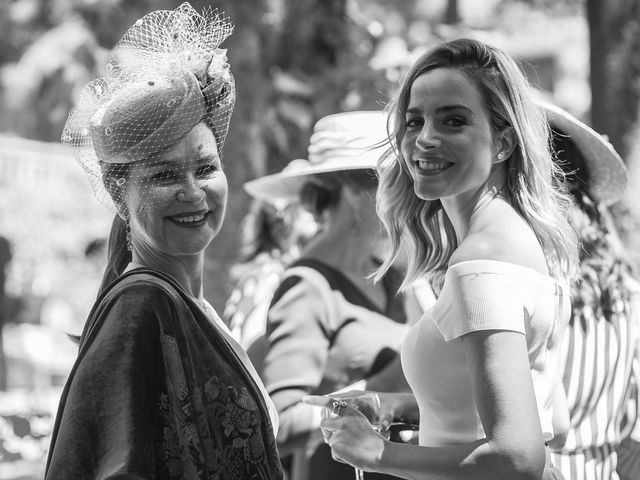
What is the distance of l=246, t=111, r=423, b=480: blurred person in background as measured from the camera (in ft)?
10.9

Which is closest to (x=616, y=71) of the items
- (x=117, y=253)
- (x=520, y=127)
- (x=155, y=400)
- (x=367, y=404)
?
(x=520, y=127)

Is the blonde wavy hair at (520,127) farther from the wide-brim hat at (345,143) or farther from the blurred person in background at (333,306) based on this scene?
the wide-brim hat at (345,143)

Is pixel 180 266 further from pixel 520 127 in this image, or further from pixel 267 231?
pixel 267 231

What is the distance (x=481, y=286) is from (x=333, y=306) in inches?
60.3

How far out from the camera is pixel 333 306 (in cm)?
353

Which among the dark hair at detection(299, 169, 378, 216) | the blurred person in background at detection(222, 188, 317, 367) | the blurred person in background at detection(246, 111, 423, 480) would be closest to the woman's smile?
the blurred person in background at detection(246, 111, 423, 480)

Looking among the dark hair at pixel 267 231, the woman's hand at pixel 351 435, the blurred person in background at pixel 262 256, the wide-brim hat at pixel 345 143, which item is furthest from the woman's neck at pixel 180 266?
Result: the dark hair at pixel 267 231

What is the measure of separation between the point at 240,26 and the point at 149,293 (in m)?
5.21

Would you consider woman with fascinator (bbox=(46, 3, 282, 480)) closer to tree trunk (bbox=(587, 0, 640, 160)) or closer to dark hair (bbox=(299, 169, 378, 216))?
dark hair (bbox=(299, 169, 378, 216))

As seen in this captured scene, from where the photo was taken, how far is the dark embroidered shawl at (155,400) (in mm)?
1843

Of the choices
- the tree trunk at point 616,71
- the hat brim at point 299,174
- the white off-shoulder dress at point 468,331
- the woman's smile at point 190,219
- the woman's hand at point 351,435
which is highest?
the tree trunk at point 616,71

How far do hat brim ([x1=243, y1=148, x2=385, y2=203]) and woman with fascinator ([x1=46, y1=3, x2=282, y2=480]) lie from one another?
108cm

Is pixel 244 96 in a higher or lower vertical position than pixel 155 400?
higher

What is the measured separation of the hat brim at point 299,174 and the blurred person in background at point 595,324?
2.19ft
